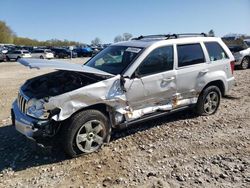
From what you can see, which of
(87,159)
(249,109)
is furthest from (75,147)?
(249,109)

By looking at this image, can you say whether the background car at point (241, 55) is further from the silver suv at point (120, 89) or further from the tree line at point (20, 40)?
the tree line at point (20, 40)

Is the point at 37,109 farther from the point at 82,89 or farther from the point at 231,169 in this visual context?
the point at 231,169

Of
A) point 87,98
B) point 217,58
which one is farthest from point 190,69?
point 87,98

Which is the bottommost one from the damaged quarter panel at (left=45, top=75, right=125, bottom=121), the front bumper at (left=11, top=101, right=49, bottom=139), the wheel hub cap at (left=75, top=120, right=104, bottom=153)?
the wheel hub cap at (left=75, top=120, right=104, bottom=153)

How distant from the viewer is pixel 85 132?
4.65m

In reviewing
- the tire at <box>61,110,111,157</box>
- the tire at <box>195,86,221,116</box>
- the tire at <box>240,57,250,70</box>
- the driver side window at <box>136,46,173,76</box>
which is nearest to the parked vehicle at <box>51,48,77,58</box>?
the tire at <box>240,57,250,70</box>

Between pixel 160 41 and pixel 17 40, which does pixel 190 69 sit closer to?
pixel 160 41

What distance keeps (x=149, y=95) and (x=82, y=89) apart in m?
1.37

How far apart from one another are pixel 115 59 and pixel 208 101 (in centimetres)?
234

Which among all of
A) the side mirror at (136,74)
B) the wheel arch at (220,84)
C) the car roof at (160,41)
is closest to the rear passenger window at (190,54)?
the car roof at (160,41)

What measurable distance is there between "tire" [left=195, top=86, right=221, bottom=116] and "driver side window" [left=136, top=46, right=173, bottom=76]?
1.20 metres

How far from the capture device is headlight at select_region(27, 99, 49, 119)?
4.32m

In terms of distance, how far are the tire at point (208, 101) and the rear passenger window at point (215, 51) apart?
2.21 feet

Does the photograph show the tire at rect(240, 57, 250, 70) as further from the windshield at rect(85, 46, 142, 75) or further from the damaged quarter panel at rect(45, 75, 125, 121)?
the damaged quarter panel at rect(45, 75, 125, 121)
